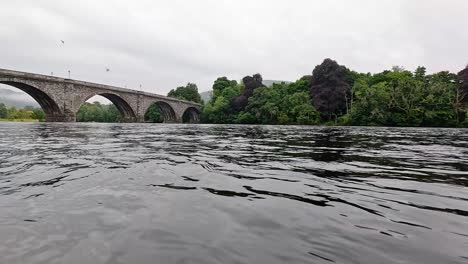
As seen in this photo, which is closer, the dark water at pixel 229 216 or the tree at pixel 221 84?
the dark water at pixel 229 216

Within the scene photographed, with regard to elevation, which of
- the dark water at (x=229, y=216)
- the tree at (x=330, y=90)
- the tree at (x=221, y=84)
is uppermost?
the tree at (x=221, y=84)

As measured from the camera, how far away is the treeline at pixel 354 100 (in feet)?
153

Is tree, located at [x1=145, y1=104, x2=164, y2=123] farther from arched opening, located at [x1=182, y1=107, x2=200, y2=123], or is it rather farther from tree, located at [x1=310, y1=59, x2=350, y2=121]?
tree, located at [x1=310, y1=59, x2=350, y2=121]

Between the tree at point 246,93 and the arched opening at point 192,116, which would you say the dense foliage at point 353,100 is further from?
the arched opening at point 192,116

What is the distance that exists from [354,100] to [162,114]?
58.3m

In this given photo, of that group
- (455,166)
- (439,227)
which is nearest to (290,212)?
(439,227)

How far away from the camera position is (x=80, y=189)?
421cm

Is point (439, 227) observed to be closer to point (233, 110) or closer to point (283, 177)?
point (283, 177)

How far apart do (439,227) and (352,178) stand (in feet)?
7.88

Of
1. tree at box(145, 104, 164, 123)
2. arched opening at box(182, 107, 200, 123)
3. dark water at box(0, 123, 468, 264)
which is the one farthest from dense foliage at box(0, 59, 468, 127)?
dark water at box(0, 123, 468, 264)

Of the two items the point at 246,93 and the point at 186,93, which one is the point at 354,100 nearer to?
the point at 246,93

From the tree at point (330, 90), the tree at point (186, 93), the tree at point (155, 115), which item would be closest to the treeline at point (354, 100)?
the tree at point (330, 90)

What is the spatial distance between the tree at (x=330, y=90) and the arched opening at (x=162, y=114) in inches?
1647

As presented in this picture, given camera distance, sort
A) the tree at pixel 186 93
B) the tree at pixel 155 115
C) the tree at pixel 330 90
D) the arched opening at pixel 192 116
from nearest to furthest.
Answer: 1. the tree at pixel 330 90
2. the tree at pixel 155 115
3. the arched opening at pixel 192 116
4. the tree at pixel 186 93
